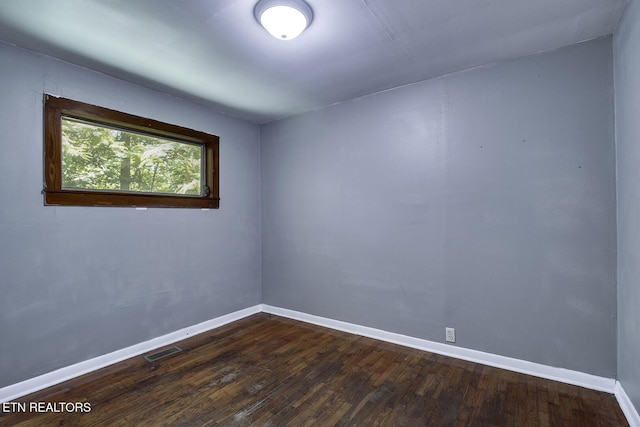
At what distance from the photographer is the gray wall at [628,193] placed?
5.74 feet

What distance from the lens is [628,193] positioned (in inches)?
75.3

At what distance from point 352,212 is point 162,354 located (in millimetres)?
2311

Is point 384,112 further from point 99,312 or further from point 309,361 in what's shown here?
point 99,312

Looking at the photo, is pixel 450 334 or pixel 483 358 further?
pixel 450 334

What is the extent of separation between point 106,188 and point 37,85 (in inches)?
35.2

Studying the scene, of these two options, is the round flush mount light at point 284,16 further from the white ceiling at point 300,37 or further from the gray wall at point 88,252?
the gray wall at point 88,252

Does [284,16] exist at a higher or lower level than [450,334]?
higher

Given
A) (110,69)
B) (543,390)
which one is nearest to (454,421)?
(543,390)

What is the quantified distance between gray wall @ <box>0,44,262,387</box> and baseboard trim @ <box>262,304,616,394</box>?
1453 mm

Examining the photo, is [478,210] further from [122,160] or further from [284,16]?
[122,160]

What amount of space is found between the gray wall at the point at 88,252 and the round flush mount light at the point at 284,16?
1737mm

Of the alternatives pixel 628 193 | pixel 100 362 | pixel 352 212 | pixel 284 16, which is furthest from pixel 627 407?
pixel 100 362

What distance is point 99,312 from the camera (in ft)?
8.73

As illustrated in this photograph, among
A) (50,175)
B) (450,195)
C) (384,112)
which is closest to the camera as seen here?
(50,175)
